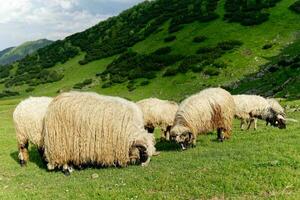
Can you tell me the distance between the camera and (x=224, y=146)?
2214 cm

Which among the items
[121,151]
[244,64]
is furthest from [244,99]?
[244,64]

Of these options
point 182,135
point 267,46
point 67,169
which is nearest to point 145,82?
point 267,46

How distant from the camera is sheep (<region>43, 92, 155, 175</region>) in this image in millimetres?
18484

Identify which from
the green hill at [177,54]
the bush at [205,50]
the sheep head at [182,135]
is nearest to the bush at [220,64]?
→ the green hill at [177,54]

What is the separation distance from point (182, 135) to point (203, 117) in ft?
4.75

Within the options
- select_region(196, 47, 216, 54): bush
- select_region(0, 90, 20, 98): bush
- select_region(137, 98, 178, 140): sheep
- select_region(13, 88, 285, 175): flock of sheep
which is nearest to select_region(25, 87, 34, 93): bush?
select_region(0, 90, 20, 98): bush

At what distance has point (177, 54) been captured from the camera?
74250 mm

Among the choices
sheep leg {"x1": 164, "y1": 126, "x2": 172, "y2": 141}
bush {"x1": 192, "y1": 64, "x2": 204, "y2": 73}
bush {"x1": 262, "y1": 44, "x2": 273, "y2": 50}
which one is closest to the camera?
sheep leg {"x1": 164, "y1": 126, "x2": 172, "y2": 141}

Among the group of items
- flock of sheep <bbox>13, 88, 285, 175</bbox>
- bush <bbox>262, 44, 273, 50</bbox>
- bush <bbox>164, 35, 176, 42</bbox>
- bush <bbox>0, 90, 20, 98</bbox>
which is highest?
flock of sheep <bbox>13, 88, 285, 175</bbox>

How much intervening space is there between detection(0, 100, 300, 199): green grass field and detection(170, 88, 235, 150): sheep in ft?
5.21

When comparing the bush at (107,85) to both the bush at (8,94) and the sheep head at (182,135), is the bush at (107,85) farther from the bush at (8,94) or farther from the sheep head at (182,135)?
the sheep head at (182,135)

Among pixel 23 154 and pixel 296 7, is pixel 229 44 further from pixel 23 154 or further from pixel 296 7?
pixel 23 154

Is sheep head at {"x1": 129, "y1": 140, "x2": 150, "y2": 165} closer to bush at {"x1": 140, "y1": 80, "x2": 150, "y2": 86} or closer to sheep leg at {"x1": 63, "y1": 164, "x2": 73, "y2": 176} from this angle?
sheep leg at {"x1": 63, "y1": 164, "x2": 73, "y2": 176}

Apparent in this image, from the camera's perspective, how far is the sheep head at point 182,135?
22281 mm
